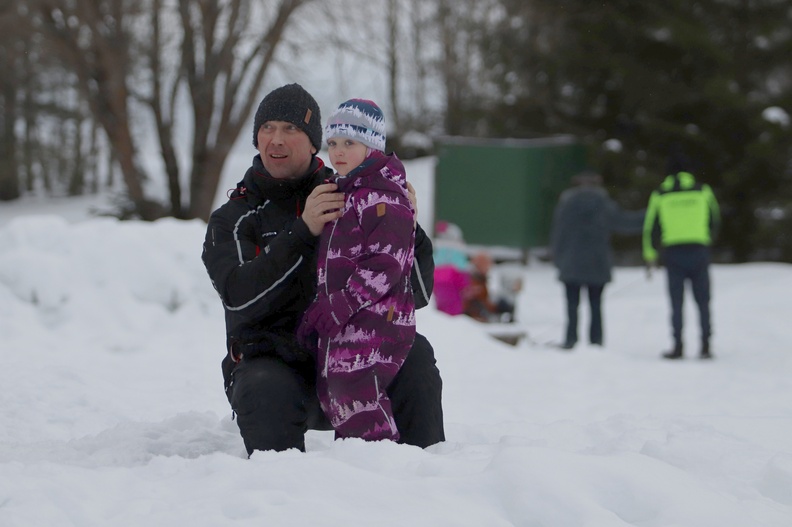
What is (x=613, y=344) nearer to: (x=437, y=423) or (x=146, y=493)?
(x=437, y=423)

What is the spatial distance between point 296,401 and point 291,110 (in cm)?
107

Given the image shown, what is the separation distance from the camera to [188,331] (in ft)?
26.2

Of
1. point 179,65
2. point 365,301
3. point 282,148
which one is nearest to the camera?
point 365,301

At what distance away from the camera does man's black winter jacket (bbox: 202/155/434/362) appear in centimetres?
356

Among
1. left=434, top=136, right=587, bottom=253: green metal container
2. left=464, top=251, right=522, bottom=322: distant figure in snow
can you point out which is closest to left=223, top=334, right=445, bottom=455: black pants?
left=464, top=251, right=522, bottom=322: distant figure in snow

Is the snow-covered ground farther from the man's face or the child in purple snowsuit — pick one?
the man's face

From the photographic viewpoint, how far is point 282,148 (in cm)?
379

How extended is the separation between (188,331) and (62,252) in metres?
1.43

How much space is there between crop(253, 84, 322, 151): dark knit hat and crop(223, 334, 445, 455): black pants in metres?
0.86

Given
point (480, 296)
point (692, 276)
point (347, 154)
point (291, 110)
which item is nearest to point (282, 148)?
point (291, 110)

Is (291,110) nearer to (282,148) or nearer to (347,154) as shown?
(282,148)

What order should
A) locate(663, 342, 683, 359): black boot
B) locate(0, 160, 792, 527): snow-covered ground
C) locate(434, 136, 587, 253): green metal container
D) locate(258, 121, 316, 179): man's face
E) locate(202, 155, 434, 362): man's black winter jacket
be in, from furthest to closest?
locate(434, 136, 587, 253): green metal container, locate(663, 342, 683, 359): black boot, locate(258, 121, 316, 179): man's face, locate(202, 155, 434, 362): man's black winter jacket, locate(0, 160, 792, 527): snow-covered ground

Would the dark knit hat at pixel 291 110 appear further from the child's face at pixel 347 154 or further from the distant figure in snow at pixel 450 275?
the distant figure in snow at pixel 450 275

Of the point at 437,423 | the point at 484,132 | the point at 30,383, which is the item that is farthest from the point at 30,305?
the point at 484,132
